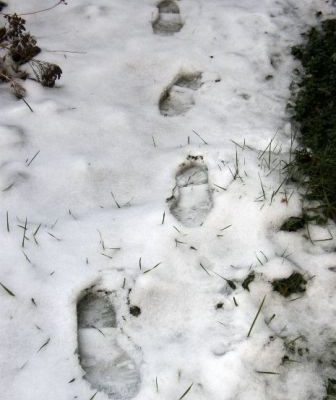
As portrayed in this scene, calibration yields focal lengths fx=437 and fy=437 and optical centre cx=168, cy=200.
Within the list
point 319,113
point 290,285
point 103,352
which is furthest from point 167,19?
point 103,352

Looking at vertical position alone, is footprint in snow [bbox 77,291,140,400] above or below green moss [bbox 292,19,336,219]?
below

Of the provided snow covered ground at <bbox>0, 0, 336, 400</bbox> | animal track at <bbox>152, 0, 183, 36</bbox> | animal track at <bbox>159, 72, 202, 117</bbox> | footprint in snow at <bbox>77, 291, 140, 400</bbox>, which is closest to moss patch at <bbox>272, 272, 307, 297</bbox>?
snow covered ground at <bbox>0, 0, 336, 400</bbox>

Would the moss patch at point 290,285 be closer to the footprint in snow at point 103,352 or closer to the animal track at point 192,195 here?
the animal track at point 192,195

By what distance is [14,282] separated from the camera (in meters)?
2.24

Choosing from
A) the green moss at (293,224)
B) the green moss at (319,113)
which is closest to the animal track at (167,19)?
the green moss at (319,113)

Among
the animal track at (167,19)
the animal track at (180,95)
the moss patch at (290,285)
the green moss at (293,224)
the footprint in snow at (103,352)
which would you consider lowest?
the footprint in snow at (103,352)

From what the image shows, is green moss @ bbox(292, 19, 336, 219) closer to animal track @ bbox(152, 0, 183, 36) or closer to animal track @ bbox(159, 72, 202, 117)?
animal track @ bbox(159, 72, 202, 117)

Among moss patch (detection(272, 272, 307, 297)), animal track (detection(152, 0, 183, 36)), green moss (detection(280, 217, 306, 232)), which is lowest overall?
moss patch (detection(272, 272, 307, 297))

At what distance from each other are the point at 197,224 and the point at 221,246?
0.21m

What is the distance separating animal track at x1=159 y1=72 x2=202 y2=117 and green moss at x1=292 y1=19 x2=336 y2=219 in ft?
2.61

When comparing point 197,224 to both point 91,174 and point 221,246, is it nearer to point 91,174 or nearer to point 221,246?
point 221,246

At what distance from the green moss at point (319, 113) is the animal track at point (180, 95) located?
0.80 metres

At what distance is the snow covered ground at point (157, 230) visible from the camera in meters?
2.08

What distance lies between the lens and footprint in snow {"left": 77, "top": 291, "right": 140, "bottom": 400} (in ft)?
6.74
